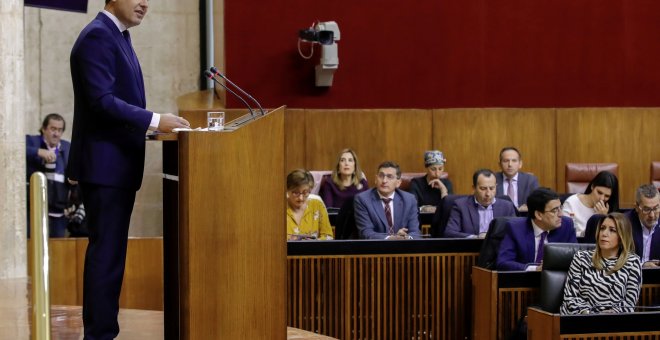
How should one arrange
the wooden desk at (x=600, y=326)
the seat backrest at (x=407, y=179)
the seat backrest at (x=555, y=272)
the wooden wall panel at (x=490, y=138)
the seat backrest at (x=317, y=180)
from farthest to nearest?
1. the wooden wall panel at (x=490, y=138)
2. the seat backrest at (x=407, y=179)
3. the seat backrest at (x=317, y=180)
4. the seat backrest at (x=555, y=272)
5. the wooden desk at (x=600, y=326)

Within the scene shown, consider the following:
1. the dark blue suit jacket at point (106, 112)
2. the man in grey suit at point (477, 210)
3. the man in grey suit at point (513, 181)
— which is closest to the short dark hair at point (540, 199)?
the man in grey suit at point (477, 210)

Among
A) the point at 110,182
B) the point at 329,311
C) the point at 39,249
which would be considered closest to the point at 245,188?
the point at 110,182

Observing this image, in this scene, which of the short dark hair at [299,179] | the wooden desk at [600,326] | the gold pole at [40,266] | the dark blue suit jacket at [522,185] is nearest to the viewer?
the gold pole at [40,266]

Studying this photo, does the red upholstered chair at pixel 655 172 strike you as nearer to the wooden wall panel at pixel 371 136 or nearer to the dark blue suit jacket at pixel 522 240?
the wooden wall panel at pixel 371 136

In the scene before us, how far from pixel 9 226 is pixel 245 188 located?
3465 millimetres

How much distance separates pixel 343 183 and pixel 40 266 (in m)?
6.11

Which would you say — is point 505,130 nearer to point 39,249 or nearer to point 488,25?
point 488,25

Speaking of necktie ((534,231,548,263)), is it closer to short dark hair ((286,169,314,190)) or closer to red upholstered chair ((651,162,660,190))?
short dark hair ((286,169,314,190))

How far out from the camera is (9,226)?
21.5ft

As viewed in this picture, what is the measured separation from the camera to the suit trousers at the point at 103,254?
140 inches

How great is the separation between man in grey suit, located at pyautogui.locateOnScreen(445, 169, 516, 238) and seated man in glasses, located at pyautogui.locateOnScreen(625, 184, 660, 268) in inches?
35.4

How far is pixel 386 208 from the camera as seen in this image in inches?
291

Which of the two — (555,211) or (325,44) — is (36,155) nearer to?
(325,44)

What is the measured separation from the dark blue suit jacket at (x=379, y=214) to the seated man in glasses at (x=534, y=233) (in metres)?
0.79
